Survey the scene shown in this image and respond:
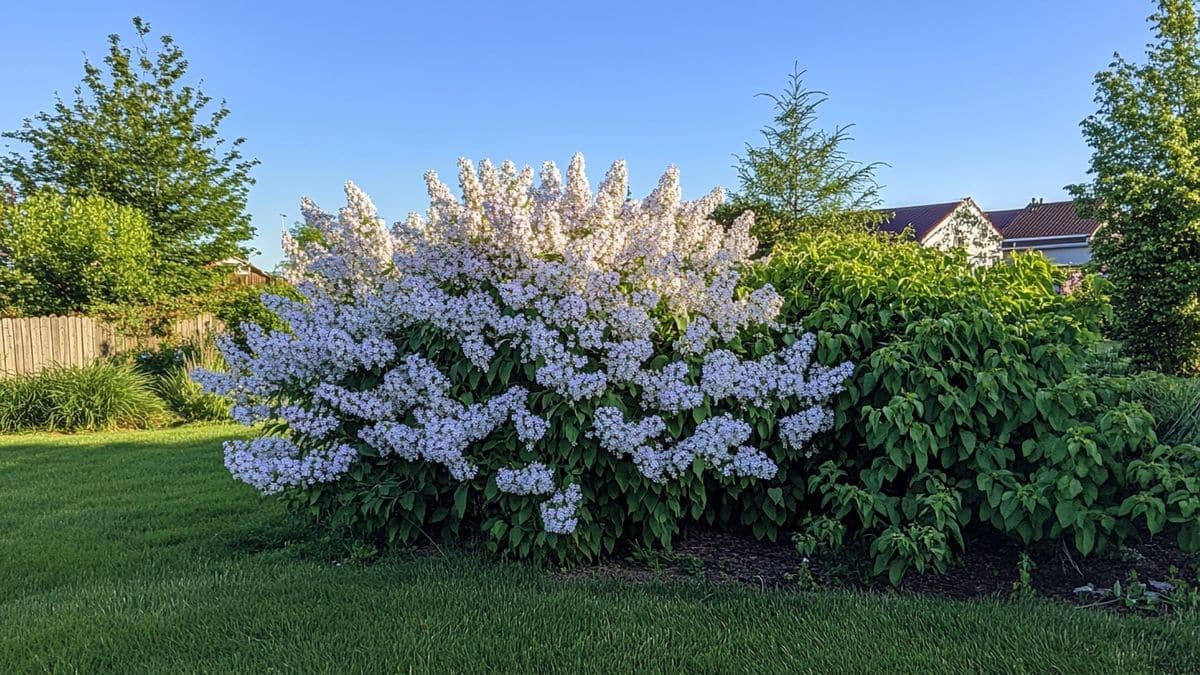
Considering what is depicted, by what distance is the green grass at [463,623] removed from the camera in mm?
2203

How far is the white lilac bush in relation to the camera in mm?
2906

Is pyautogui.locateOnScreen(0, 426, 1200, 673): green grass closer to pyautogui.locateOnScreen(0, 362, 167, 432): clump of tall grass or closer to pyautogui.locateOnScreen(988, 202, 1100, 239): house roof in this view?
pyautogui.locateOnScreen(0, 362, 167, 432): clump of tall grass

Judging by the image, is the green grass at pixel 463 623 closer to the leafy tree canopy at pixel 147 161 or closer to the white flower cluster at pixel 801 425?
the white flower cluster at pixel 801 425

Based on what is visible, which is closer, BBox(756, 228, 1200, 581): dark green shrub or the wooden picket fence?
BBox(756, 228, 1200, 581): dark green shrub

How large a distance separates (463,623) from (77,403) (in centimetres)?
828

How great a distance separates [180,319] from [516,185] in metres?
10.1

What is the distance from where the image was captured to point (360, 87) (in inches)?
313

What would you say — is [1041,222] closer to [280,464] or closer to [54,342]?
[54,342]

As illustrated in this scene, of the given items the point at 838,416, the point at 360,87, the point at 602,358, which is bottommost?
the point at 838,416

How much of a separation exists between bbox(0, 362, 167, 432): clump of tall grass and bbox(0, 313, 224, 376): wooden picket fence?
3.51 feet

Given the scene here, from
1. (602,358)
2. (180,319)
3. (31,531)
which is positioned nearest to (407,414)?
(602,358)

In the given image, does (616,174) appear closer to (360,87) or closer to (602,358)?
(602,358)

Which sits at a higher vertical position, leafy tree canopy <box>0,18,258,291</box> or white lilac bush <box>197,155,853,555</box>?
leafy tree canopy <box>0,18,258,291</box>

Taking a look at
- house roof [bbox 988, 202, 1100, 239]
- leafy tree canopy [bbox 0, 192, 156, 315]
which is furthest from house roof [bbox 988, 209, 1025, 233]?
leafy tree canopy [bbox 0, 192, 156, 315]
